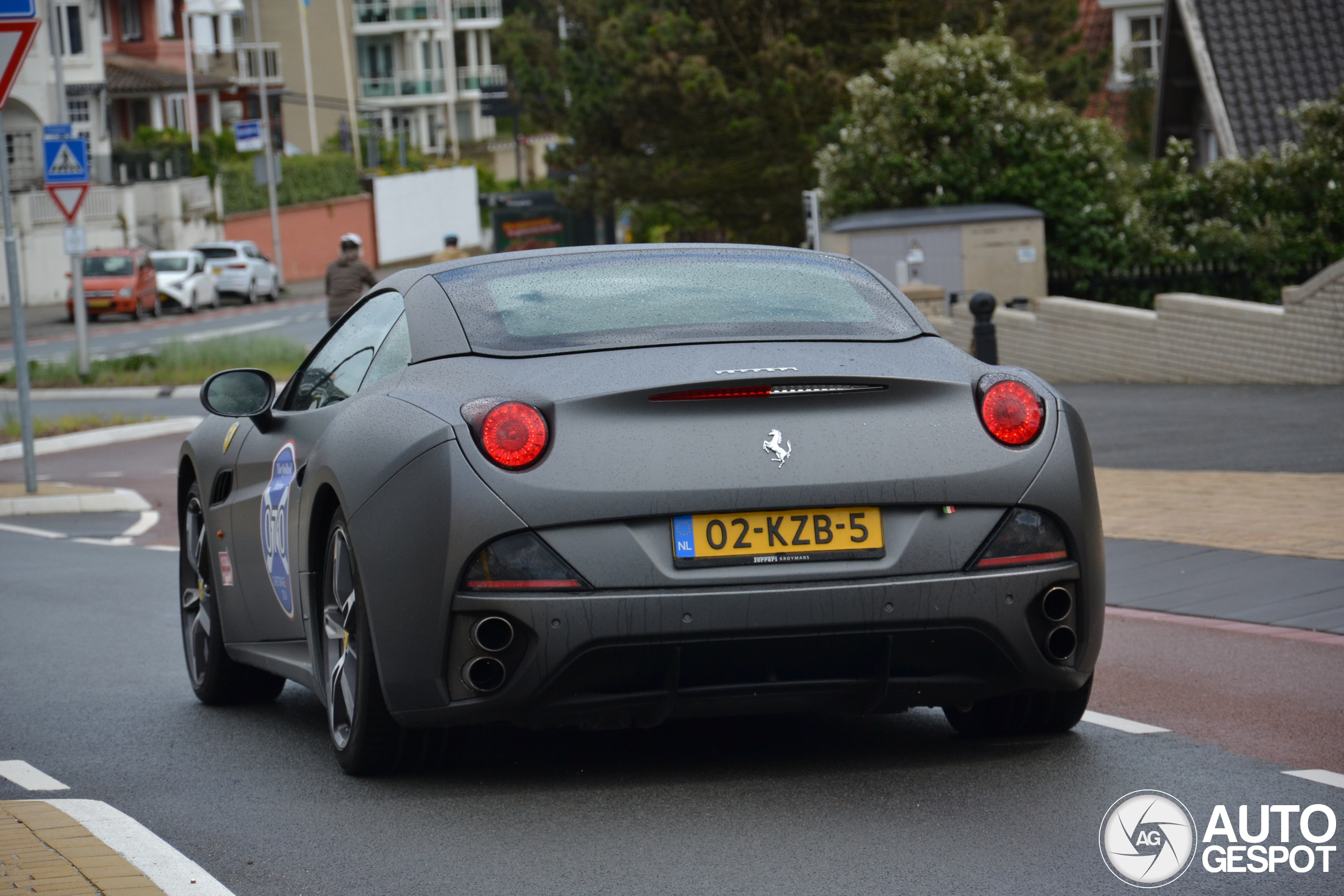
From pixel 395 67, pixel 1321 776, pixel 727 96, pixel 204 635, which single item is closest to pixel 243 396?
pixel 204 635

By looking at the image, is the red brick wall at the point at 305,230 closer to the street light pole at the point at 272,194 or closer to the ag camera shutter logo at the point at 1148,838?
the street light pole at the point at 272,194

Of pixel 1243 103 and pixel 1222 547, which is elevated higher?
pixel 1243 103

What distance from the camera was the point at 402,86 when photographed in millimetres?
110438

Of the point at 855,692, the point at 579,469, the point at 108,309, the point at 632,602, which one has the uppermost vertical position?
the point at 579,469

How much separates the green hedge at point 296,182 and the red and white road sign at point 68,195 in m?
48.3

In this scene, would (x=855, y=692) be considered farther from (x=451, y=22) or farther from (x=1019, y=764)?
(x=451, y=22)

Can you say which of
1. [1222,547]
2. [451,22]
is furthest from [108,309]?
[451,22]

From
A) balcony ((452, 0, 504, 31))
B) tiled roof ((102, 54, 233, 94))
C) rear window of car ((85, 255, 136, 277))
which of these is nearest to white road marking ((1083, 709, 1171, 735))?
rear window of car ((85, 255, 136, 277))

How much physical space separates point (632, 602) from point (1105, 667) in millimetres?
3276

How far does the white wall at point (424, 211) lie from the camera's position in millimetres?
85062

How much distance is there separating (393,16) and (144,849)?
10748cm

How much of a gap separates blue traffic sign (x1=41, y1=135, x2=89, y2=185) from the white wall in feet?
185

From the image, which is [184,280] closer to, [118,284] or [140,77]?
[118,284]

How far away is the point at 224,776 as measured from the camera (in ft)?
20.5
